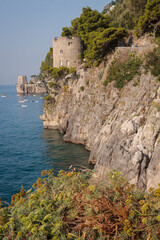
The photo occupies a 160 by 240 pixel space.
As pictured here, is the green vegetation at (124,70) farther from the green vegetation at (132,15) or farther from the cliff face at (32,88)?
the cliff face at (32,88)

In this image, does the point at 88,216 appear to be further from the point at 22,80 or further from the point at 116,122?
the point at 22,80

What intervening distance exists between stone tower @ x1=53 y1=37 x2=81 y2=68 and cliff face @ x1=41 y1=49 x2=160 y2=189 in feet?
16.8

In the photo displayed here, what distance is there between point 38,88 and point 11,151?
4107 inches

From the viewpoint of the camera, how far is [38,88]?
131875 millimetres

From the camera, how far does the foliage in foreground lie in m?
5.72

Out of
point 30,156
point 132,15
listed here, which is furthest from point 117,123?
point 132,15

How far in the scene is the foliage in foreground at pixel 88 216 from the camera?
5.72 meters

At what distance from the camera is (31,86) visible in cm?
13400

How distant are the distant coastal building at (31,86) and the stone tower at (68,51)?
291 feet

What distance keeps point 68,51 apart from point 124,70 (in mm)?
19275

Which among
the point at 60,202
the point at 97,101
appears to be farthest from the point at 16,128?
the point at 60,202

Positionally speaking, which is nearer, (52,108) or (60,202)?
(60,202)

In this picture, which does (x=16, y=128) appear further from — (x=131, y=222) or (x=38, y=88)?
(x=38, y=88)

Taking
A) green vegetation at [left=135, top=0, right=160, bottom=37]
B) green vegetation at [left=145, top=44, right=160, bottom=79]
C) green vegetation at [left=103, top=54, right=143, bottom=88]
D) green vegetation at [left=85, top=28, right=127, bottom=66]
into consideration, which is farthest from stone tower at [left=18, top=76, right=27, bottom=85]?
green vegetation at [left=145, top=44, right=160, bottom=79]
